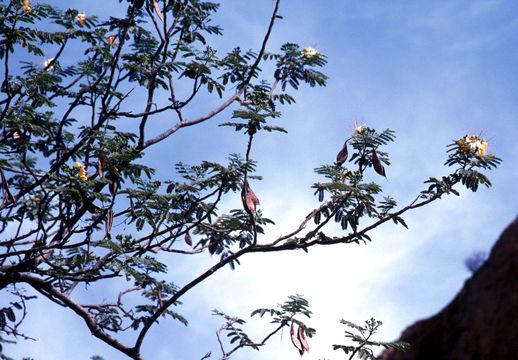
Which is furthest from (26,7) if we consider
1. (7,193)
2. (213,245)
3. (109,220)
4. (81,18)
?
(213,245)

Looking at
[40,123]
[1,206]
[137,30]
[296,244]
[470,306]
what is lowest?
[296,244]

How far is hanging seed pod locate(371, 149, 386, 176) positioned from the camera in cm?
596

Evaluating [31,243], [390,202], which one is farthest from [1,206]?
[390,202]

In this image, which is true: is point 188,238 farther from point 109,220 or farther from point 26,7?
point 26,7

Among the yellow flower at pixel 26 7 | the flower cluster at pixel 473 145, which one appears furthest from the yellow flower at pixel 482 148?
the yellow flower at pixel 26 7

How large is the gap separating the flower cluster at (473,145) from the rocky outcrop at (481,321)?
12.9ft

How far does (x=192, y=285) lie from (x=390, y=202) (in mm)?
1568

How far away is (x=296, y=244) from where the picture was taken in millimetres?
5961

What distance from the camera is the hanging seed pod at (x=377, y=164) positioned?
5.96 metres

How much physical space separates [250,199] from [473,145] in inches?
68.5

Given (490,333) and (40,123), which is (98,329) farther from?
(490,333)

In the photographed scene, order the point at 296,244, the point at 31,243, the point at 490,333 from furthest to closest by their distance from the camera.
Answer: the point at 490,333 → the point at 31,243 → the point at 296,244

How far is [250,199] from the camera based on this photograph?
5.80m

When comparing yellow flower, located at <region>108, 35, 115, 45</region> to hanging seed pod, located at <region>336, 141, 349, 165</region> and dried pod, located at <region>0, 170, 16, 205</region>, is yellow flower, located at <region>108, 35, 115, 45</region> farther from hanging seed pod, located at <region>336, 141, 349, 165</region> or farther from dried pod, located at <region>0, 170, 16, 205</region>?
hanging seed pod, located at <region>336, 141, 349, 165</region>
